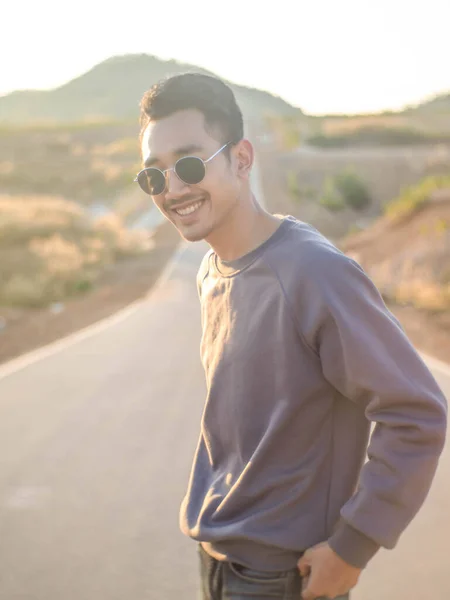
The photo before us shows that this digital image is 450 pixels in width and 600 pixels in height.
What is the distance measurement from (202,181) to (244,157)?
0.54 ft

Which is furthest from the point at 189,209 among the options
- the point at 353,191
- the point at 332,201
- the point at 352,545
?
the point at 353,191

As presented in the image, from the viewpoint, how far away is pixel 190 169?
5.88 feet

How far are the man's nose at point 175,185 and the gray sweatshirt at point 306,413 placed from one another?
0.22m

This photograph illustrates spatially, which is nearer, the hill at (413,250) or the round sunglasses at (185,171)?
the round sunglasses at (185,171)

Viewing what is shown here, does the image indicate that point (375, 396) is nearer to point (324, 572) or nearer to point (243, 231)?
point (324, 572)

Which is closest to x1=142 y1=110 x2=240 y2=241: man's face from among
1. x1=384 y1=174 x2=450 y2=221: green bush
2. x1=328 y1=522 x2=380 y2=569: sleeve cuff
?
x1=328 y1=522 x2=380 y2=569: sleeve cuff

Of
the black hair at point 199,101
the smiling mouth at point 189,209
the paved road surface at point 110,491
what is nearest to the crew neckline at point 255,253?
the smiling mouth at point 189,209

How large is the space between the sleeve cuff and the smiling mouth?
0.79 metres

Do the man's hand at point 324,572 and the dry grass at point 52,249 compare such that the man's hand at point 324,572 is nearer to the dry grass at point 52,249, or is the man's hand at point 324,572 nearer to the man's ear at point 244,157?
the man's ear at point 244,157

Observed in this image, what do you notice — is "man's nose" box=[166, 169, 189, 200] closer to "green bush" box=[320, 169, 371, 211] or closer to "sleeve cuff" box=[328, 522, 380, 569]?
"sleeve cuff" box=[328, 522, 380, 569]

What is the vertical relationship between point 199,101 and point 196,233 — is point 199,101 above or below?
above

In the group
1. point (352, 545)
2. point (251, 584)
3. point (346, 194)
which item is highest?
point (352, 545)

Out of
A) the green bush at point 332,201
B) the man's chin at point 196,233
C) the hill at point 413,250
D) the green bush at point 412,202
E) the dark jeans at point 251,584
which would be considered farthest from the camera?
the green bush at point 332,201

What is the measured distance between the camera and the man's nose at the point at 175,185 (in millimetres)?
1822
